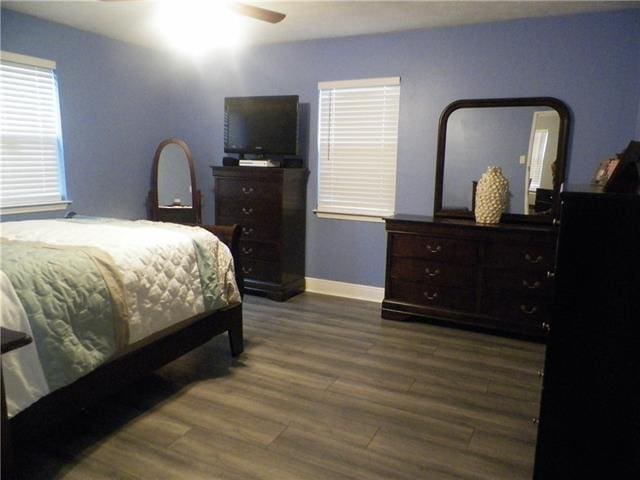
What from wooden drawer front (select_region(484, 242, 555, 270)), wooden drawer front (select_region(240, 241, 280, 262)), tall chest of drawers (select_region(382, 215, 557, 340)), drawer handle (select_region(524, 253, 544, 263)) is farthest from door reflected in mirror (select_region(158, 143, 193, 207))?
drawer handle (select_region(524, 253, 544, 263))

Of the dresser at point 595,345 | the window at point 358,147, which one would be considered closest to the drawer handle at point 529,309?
the window at point 358,147

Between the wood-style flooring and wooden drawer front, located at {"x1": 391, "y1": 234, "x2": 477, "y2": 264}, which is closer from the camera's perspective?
the wood-style flooring

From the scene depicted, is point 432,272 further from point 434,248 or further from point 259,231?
point 259,231

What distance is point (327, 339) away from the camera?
3.26 meters

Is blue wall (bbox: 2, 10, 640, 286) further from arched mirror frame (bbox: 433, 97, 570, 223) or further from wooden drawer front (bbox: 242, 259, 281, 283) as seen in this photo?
wooden drawer front (bbox: 242, 259, 281, 283)

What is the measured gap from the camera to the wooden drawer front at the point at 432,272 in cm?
342

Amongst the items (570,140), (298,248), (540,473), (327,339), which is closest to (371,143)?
(298,248)

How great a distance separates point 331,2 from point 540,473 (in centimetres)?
291

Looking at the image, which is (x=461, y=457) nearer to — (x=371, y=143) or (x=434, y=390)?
(x=434, y=390)

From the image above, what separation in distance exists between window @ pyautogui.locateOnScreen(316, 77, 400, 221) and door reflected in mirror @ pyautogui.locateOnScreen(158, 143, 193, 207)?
1.38 metres

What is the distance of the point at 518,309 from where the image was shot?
3.29 meters

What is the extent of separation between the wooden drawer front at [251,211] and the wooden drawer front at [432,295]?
1211 mm

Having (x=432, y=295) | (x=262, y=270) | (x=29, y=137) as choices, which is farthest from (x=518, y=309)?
(x=29, y=137)

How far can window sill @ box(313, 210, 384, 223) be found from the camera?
4.11m
